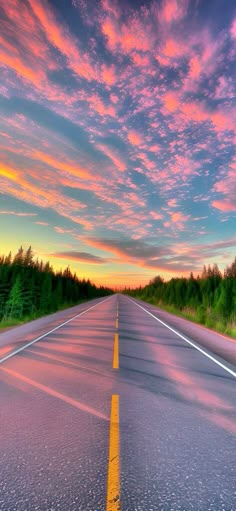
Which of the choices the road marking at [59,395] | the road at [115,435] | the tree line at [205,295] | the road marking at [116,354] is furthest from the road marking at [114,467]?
the tree line at [205,295]

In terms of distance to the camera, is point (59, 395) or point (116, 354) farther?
point (116, 354)

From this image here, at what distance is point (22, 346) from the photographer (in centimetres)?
992

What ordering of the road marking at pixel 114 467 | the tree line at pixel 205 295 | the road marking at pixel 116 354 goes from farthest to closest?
the tree line at pixel 205 295, the road marking at pixel 116 354, the road marking at pixel 114 467

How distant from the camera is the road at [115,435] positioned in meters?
2.61

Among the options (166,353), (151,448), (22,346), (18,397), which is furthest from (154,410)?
(22,346)

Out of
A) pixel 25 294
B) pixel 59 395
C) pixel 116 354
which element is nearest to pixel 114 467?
pixel 59 395

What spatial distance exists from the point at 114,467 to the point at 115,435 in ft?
2.36

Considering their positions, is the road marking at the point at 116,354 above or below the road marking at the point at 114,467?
above

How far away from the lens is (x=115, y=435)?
3.71 metres

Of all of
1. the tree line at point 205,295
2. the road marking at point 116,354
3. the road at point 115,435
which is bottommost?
the road at point 115,435

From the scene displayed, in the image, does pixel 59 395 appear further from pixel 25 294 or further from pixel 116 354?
pixel 25 294

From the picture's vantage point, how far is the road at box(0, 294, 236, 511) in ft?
8.56

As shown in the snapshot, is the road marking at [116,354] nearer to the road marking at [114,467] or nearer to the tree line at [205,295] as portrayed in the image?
the road marking at [114,467]

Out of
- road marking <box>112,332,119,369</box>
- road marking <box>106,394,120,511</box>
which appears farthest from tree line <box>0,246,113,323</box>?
road marking <box>106,394,120,511</box>
